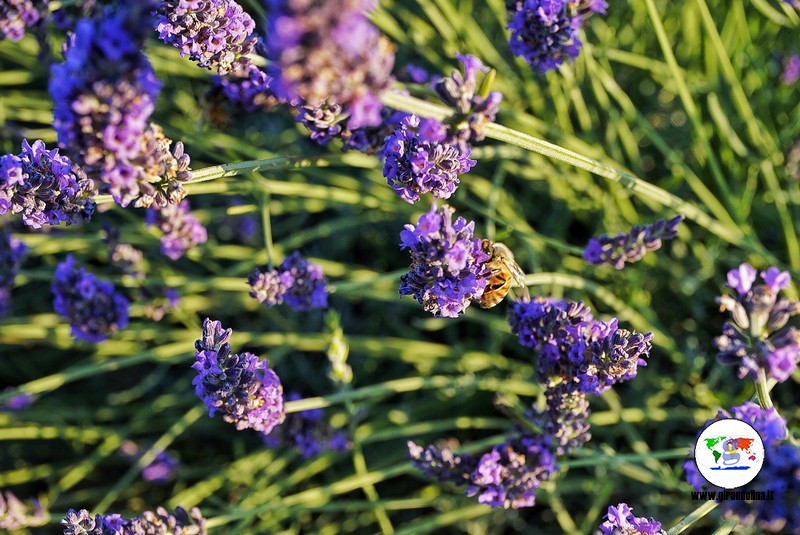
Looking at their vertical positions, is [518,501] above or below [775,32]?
below

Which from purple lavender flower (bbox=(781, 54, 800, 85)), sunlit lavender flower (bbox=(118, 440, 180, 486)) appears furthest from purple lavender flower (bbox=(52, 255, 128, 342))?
purple lavender flower (bbox=(781, 54, 800, 85))

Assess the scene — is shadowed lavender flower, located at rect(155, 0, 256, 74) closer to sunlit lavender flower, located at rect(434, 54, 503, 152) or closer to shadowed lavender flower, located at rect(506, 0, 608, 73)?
sunlit lavender flower, located at rect(434, 54, 503, 152)

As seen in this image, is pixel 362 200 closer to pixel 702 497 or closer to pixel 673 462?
pixel 702 497

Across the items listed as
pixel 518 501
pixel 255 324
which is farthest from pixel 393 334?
pixel 518 501

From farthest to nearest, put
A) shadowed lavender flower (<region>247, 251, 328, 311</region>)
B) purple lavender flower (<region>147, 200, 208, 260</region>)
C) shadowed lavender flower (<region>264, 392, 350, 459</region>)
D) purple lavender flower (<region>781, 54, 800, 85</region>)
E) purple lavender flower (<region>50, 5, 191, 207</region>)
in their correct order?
purple lavender flower (<region>781, 54, 800, 85</region>)
shadowed lavender flower (<region>264, 392, 350, 459</region>)
purple lavender flower (<region>147, 200, 208, 260</region>)
shadowed lavender flower (<region>247, 251, 328, 311</region>)
purple lavender flower (<region>50, 5, 191, 207</region>)

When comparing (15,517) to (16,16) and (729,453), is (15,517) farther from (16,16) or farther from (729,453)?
(729,453)

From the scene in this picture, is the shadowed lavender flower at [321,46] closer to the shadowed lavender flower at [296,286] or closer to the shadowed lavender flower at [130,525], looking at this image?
the shadowed lavender flower at [296,286]

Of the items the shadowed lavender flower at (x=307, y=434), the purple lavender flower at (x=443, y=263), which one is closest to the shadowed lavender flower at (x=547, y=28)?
the purple lavender flower at (x=443, y=263)
